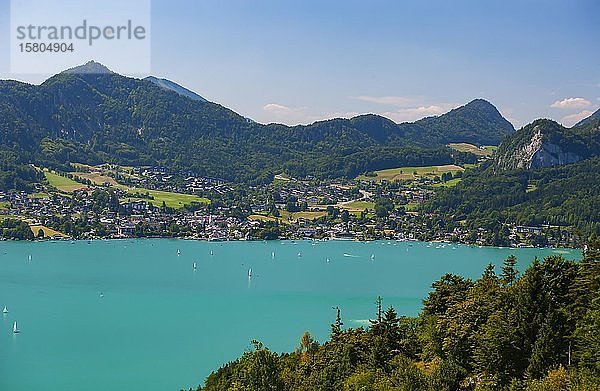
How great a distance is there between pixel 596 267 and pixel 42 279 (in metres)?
37.1

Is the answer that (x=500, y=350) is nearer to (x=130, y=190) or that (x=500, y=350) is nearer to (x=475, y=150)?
(x=130, y=190)

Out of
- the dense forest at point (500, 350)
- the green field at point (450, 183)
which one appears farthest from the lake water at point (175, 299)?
the green field at point (450, 183)

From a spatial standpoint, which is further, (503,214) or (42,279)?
(503,214)

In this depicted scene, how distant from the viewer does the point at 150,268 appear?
161 ft

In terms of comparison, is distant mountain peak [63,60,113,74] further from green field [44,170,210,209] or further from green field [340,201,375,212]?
green field [340,201,375,212]

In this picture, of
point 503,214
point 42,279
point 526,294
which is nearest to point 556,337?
point 526,294

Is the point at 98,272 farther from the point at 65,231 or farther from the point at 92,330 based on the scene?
the point at 65,231

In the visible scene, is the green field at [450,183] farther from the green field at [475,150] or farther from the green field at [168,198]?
the green field at [475,150]

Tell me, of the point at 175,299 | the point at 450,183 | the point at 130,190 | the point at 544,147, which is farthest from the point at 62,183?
the point at 544,147

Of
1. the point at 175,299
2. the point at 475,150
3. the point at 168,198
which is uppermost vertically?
the point at 475,150

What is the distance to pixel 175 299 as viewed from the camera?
127 feet

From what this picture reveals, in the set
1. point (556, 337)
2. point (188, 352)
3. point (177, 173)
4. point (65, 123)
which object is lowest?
point (188, 352)

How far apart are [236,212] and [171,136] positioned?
55.8m

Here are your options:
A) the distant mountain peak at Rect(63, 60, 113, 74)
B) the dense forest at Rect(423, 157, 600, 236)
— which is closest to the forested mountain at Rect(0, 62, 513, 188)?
the distant mountain peak at Rect(63, 60, 113, 74)
